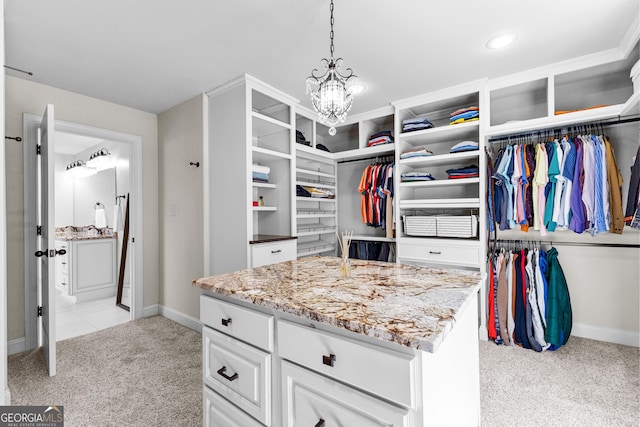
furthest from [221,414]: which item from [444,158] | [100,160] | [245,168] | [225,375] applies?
[100,160]

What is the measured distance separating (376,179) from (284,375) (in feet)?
8.82

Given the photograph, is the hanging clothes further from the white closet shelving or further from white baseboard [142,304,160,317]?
white baseboard [142,304,160,317]

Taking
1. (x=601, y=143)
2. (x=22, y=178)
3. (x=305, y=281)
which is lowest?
(x=305, y=281)

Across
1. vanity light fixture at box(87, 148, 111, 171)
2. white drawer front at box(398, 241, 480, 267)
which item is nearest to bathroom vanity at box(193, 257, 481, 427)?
white drawer front at box(398, 241, 480, 267)

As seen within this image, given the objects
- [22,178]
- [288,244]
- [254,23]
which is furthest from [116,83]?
[288,244]

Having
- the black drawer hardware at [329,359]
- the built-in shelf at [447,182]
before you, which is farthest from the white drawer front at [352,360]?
the built-in shelf at [447,182]

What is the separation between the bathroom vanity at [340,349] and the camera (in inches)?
33.2

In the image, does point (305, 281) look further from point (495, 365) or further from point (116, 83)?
point (116, 83)

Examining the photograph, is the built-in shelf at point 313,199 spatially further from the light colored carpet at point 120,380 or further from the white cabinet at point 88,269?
the white cabinet at point 88,269

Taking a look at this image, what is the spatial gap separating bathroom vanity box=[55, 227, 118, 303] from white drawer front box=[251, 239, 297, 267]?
3082mm

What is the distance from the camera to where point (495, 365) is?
2.35m

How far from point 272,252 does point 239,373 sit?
1.69 metres

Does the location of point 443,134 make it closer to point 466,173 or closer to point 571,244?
point 466,173

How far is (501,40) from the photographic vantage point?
214cm
